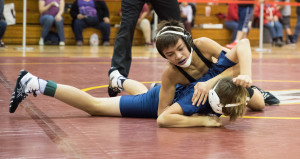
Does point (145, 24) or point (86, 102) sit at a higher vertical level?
point (145, 24)

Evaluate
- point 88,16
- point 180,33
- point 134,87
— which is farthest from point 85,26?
point 180,33

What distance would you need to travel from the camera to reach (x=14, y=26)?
1097 centimetres

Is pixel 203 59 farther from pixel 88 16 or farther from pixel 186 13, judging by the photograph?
pixel 186 13

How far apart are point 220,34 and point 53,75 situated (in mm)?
7602

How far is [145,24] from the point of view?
1150 centimetres

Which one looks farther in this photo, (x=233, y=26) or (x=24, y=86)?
(x=233, y=26)

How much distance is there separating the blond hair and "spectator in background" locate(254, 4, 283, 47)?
9594 millimetres

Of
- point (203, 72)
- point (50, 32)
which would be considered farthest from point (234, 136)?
point (50, 32)

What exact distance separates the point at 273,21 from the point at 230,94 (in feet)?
32.9

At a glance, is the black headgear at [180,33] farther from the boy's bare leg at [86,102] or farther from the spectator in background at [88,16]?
the spectator in background at [88,16]

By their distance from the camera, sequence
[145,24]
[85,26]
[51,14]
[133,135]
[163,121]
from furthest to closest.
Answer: [145,24] < [85,26] < [51,14] < [163,121] < [133,135]

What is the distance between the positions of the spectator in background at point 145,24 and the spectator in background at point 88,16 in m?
0.70

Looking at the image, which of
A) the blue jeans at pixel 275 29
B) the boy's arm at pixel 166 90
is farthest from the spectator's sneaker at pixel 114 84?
the blue jeans at pixel 275 29

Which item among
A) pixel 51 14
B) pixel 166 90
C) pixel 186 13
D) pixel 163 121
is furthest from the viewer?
pixel 186 13
